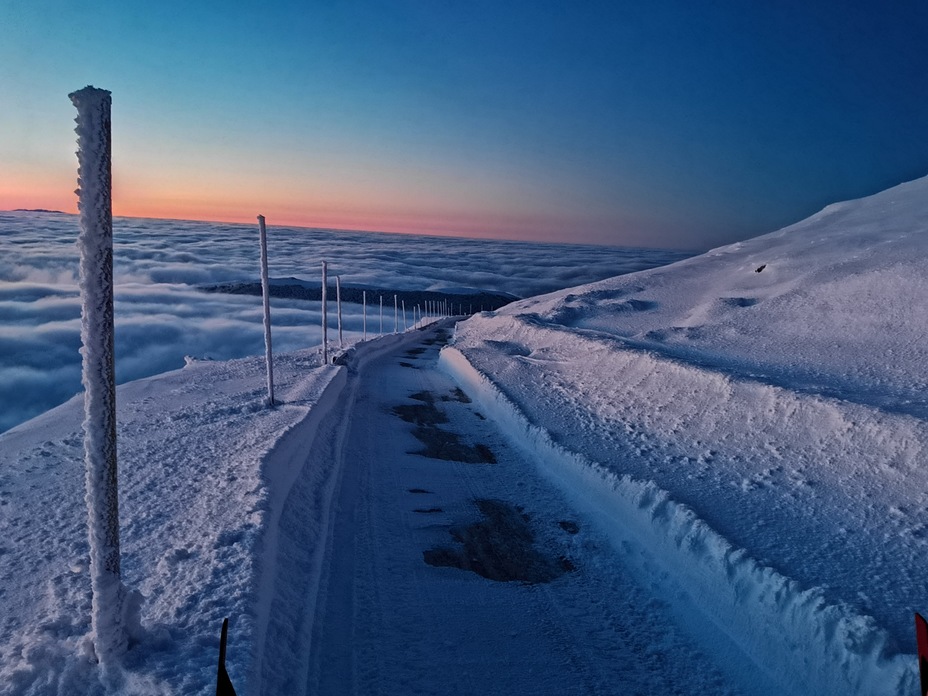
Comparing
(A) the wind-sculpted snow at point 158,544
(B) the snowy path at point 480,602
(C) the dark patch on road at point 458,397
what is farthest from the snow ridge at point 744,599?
(C) the dark patch on road at point 458,397

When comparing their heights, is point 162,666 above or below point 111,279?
below

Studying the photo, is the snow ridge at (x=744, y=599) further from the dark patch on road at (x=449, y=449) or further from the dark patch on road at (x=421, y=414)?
the dark patch on road at (x=421, y=414)

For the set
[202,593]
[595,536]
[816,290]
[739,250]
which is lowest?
[595,536]

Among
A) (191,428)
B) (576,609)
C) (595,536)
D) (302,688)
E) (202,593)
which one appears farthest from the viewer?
(191,428)

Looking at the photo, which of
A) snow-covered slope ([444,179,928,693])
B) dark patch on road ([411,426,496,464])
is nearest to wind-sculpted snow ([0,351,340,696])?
dark patch on road ([411,426,496,464])

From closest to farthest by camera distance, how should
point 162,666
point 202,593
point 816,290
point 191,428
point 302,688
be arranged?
point 162,666, point 302,688, point 202,593, point 191,428, point 816,290

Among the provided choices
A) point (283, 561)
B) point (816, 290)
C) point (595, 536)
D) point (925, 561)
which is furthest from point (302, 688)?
point (816, 290)

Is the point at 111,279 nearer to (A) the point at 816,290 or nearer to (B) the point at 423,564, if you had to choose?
(B) the point at 423,564
